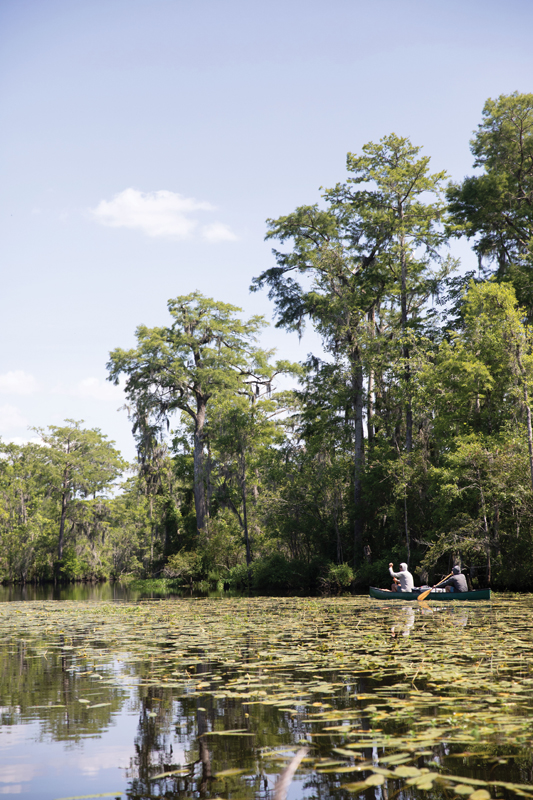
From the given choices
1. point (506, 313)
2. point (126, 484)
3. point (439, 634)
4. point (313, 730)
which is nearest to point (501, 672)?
point (313, 730)

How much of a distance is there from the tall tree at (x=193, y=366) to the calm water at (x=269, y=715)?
25.6 m

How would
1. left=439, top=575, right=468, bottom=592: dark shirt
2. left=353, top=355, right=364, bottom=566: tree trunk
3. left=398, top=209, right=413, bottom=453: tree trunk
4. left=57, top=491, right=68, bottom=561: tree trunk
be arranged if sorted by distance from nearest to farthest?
left=439, top=575, right=468, bottom=592: dark shirt → left=398, top=209, right=413, bottom=453: tree trunk → left=353, top=355, right=364, bottom=566: tree trunk → left=57, top=491, right=68, bottom=561: tree trunk

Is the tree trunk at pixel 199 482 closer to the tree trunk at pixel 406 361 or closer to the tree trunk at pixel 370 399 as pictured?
the tree trunk at pixel 370 399

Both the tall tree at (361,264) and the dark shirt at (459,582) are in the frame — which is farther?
the tall tree at (361,264)

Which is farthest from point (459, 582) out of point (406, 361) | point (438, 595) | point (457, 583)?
point (406, 361)

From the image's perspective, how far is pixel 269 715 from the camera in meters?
5.00

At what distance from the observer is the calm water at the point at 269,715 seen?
12.1 ft

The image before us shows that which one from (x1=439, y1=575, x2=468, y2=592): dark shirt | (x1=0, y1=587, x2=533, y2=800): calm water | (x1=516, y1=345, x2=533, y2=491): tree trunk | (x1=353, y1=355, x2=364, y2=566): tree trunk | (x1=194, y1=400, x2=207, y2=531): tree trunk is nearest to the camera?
(x1=0, y1=587, x2=533, y2=800): calm water

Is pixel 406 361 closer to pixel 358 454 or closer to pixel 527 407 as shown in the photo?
pixel 358 454

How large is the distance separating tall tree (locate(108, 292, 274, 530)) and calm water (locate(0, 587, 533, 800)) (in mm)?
25624

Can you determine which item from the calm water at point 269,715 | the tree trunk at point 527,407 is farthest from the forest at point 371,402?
the calm water at point 269,715

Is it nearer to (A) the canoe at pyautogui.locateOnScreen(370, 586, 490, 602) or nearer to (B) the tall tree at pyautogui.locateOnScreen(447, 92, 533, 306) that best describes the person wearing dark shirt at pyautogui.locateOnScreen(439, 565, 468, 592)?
(A) the canoe at pyautogui.locateOnScreen(370, 586, 490, 602)

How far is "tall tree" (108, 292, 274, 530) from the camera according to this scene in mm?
35312

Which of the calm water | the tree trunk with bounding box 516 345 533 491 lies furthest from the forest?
the calm water
